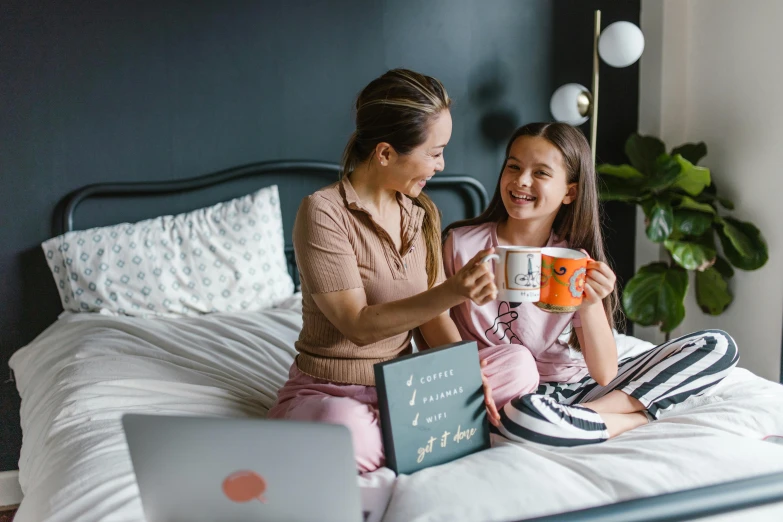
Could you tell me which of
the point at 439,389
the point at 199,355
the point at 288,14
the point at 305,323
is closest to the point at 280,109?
the point at 288,14

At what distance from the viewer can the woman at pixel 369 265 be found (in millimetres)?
1252

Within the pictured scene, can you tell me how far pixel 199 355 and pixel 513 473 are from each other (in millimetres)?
1006

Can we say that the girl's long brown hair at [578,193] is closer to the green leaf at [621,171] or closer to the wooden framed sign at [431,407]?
the wooden framed sign at [431,407]

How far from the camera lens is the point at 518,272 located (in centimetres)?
120

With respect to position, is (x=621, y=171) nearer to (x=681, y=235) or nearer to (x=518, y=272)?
(x=681, y=235)

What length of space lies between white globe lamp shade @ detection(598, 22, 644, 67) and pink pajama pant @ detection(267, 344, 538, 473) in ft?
4.95

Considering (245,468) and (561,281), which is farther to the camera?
(561,281)

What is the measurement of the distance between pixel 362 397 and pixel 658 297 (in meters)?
1.62

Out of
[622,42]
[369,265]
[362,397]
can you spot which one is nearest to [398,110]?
[369,265]

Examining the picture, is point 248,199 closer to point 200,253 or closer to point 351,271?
point 200,253

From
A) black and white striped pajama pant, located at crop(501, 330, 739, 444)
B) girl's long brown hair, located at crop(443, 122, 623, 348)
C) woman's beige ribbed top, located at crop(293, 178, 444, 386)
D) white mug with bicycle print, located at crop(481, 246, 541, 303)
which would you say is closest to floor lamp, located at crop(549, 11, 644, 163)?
girl's long brown hair, located at crop(443, 122, 623, 348)

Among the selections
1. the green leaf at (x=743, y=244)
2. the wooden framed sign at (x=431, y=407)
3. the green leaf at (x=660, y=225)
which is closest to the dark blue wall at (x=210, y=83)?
the green leaf at (x=660, y=225)

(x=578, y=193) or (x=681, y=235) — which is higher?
(x=578, y=193)

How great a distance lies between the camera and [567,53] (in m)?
2.92
